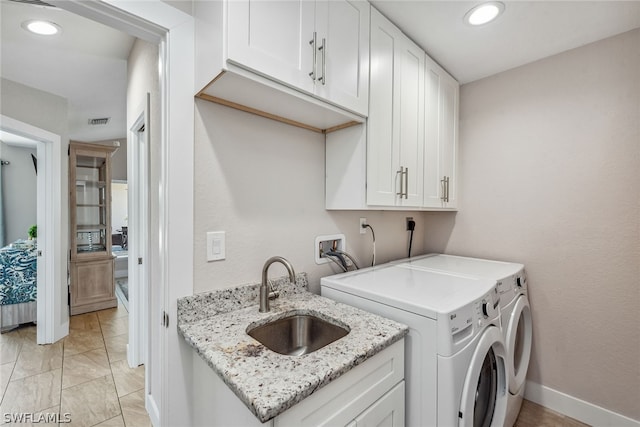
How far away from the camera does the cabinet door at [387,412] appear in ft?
3.06

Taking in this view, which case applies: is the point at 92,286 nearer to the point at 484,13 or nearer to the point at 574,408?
the point at 484,13

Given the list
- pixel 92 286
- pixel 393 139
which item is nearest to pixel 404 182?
pixel 393 139

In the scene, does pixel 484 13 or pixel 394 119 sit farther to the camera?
pixel 394 119

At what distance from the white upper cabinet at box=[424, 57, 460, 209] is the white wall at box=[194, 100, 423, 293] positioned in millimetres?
725

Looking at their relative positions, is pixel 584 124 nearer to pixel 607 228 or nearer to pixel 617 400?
pixel 607 228

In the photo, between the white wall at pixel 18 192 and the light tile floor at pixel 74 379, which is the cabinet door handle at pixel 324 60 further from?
the white wall at pixel 18 192

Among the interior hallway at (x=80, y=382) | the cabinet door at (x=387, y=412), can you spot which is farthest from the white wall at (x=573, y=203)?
the cabinet door at (x=387, y=412)

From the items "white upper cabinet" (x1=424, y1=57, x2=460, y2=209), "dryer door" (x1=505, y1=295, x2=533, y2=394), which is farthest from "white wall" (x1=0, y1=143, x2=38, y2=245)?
"dryer door" (x1=505, y1=295, x2=533, y2=394)

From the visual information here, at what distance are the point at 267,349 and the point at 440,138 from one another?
184 cm

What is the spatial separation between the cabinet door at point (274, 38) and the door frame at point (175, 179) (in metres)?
0.33

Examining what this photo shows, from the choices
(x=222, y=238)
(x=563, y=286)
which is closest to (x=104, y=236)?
(x=222, y=238)

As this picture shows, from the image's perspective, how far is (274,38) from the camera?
1.03 meters

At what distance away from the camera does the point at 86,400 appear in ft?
6.12

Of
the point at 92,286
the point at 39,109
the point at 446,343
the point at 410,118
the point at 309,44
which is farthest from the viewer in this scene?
the point at 92,286
